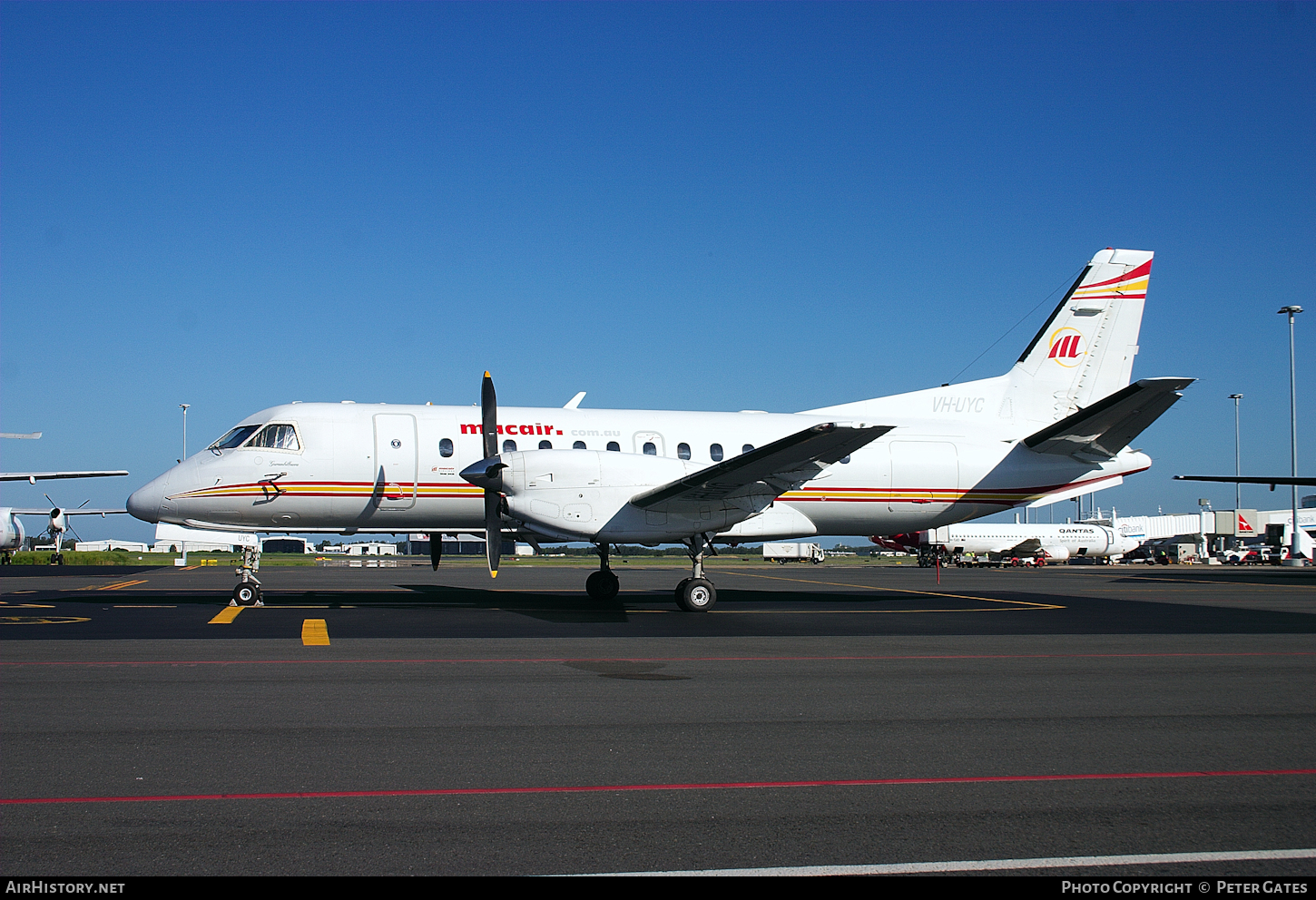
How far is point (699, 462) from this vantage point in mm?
18406

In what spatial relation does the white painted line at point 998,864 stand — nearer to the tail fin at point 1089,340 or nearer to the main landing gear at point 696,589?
the main landing gear at point 696,589

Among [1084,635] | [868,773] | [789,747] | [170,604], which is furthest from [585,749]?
[170,604]

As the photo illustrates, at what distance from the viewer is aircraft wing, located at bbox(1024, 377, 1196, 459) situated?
16531 millimetres

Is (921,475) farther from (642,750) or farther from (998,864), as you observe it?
(998,864)

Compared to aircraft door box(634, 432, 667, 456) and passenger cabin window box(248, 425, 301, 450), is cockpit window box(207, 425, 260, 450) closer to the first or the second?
passenger cabin window box(248, 425, 301, 450)

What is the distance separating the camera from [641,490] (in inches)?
631

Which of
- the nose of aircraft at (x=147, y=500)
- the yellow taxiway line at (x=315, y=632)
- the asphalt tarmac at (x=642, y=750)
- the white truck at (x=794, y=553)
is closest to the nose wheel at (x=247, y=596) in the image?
the nose of aircraft at (x=147, y=500)

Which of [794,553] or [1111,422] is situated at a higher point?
[1111,422]

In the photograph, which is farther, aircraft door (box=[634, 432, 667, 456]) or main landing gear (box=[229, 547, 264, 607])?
aircraft door (box=[634, 432, 667, 456])

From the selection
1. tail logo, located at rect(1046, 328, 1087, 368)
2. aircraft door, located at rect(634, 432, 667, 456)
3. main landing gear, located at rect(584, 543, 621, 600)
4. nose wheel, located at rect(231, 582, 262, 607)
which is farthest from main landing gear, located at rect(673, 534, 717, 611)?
tail logo, located at rect(1046, 328, 1087, 368)

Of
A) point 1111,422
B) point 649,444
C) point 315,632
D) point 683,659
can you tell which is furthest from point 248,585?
point 1111,422

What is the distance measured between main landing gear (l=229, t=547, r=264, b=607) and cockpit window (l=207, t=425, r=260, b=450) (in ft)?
6.75

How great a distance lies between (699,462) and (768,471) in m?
3.05

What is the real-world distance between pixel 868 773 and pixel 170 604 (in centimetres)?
1629
